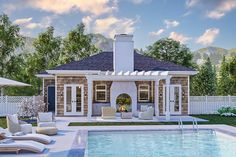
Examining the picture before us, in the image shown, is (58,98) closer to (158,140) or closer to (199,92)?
(158,140)

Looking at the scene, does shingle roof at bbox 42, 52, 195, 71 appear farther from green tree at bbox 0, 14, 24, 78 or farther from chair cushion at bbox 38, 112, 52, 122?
green tree at bbox 0, 14, 24, 78

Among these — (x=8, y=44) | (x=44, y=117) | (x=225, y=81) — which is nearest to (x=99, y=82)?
(x=44, y=117)

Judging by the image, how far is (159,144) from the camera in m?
15.3

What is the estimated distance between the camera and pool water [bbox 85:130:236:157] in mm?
13495

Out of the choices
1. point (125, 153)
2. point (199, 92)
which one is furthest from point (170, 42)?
point (125, 153)

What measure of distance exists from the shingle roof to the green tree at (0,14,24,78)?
40.0ft

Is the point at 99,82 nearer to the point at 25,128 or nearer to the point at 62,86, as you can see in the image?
the point at 62,86

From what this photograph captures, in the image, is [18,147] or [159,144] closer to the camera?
[18,147]

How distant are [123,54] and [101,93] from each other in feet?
10.0

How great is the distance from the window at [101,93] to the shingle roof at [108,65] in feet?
3.93

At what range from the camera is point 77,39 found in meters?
43.0

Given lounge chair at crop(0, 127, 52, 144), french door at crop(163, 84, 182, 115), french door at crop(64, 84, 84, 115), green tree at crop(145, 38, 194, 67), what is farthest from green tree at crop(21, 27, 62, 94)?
lounge chair at crop(0, 127, 52, 144)

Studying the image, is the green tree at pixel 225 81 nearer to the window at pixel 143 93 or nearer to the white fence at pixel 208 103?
the white fence at pixel 208 103

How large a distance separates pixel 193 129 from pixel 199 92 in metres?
25.4
